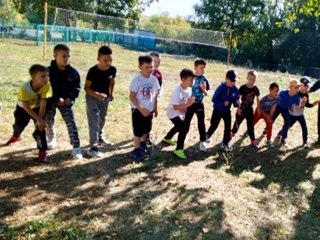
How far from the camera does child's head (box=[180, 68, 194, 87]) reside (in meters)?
5.75

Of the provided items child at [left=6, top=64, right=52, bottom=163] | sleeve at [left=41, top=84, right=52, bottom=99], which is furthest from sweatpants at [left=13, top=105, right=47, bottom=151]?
sleeve at [left=41, top=84, right=52, bottom=99]

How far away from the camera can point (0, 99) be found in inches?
346

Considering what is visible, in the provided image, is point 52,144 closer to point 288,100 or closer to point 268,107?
point 268,107

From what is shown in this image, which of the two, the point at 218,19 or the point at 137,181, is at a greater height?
the point at 218,19

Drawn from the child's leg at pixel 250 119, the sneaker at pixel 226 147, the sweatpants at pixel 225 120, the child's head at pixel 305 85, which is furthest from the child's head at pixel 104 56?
the child's head at pixel 305 85

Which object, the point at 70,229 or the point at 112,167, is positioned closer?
the point at 70,229

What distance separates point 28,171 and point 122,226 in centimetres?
176

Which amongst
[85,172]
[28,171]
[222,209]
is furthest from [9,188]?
[222,209]

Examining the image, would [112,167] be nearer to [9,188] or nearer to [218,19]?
[9,188]

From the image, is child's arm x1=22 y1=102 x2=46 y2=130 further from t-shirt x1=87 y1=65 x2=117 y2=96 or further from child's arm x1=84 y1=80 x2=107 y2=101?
t-shirt x1=87 y1=65 x2=117 y2=96

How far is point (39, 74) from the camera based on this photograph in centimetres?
496

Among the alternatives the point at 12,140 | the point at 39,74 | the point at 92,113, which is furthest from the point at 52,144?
the point at 39,74

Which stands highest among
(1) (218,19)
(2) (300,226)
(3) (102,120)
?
(1) (218,19)

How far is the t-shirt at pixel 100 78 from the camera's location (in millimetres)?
5551
